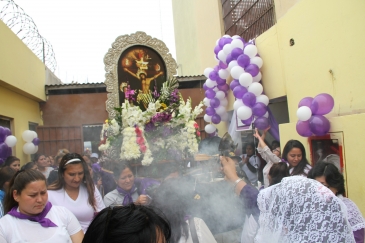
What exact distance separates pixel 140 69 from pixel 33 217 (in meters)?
6.40

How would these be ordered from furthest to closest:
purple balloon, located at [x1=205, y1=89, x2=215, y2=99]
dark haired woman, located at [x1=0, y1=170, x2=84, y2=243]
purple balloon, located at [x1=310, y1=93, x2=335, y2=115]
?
1. purple balloon, located at [x1=205, y1=89, x2=215, y2=99]
2. purple balloon, located at [x1=310, y1=93, x2=335, y2=115]
3. dark haired woman, located at [x1=0, y1=170, x2=84, y2=243]

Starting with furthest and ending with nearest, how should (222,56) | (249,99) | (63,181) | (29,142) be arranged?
(29,142), (222,56), (249,99), (63,181)

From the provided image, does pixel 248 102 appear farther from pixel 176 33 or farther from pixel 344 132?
pixel 176 33

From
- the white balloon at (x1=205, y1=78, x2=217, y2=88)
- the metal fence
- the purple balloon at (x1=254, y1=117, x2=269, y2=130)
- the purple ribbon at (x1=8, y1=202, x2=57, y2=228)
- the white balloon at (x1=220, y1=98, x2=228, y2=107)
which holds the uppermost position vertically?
the metal fence

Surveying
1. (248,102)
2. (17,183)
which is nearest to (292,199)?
(17,183)

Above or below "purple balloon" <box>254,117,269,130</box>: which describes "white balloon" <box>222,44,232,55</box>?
above

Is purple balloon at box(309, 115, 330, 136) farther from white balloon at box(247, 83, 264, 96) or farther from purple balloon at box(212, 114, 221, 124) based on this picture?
purple balloon at box(212, 114, 221, 124)

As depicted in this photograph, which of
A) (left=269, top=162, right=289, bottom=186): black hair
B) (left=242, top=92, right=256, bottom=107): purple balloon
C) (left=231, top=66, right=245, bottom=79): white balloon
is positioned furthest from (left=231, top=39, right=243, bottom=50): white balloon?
(left=269, top=162, right=289, bottom=186): black hair

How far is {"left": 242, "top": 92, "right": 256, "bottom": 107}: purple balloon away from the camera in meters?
6.27

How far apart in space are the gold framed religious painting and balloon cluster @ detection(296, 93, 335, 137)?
430 cm

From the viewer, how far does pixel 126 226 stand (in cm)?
111

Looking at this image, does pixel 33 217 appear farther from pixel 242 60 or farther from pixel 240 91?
pixel 242 60

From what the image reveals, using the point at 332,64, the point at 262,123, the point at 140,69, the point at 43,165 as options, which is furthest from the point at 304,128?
the point at 140,69

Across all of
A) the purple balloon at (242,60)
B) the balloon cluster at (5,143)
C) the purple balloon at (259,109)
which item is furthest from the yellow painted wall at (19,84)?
the purple balloon at (259,109)
